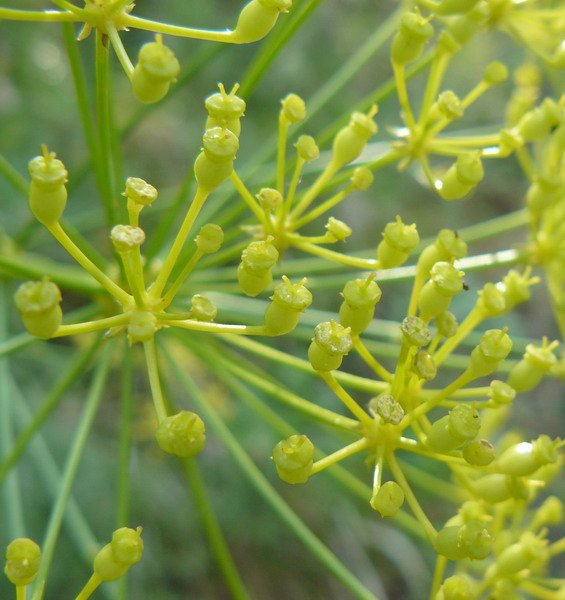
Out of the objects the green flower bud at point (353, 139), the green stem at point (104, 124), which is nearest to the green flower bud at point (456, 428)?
the green flower bud at point (353, 139)

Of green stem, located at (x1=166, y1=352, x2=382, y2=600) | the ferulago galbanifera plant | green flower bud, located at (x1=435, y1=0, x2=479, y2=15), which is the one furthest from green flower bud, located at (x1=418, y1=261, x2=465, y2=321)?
green stem, located at (x1=166, y1=352, x2=382, y2=600)

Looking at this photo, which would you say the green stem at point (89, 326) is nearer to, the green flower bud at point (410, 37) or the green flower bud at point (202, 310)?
the green flower bud at point (202, 310)

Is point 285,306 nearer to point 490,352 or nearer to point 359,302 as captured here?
point 359,302

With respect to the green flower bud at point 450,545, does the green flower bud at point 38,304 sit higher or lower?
higher

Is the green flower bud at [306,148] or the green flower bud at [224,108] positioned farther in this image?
the green flower bud at [306,148]

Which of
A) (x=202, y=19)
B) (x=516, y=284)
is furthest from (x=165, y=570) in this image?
(x=202, y=19)

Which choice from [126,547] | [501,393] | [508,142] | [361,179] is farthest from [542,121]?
[126,547]
